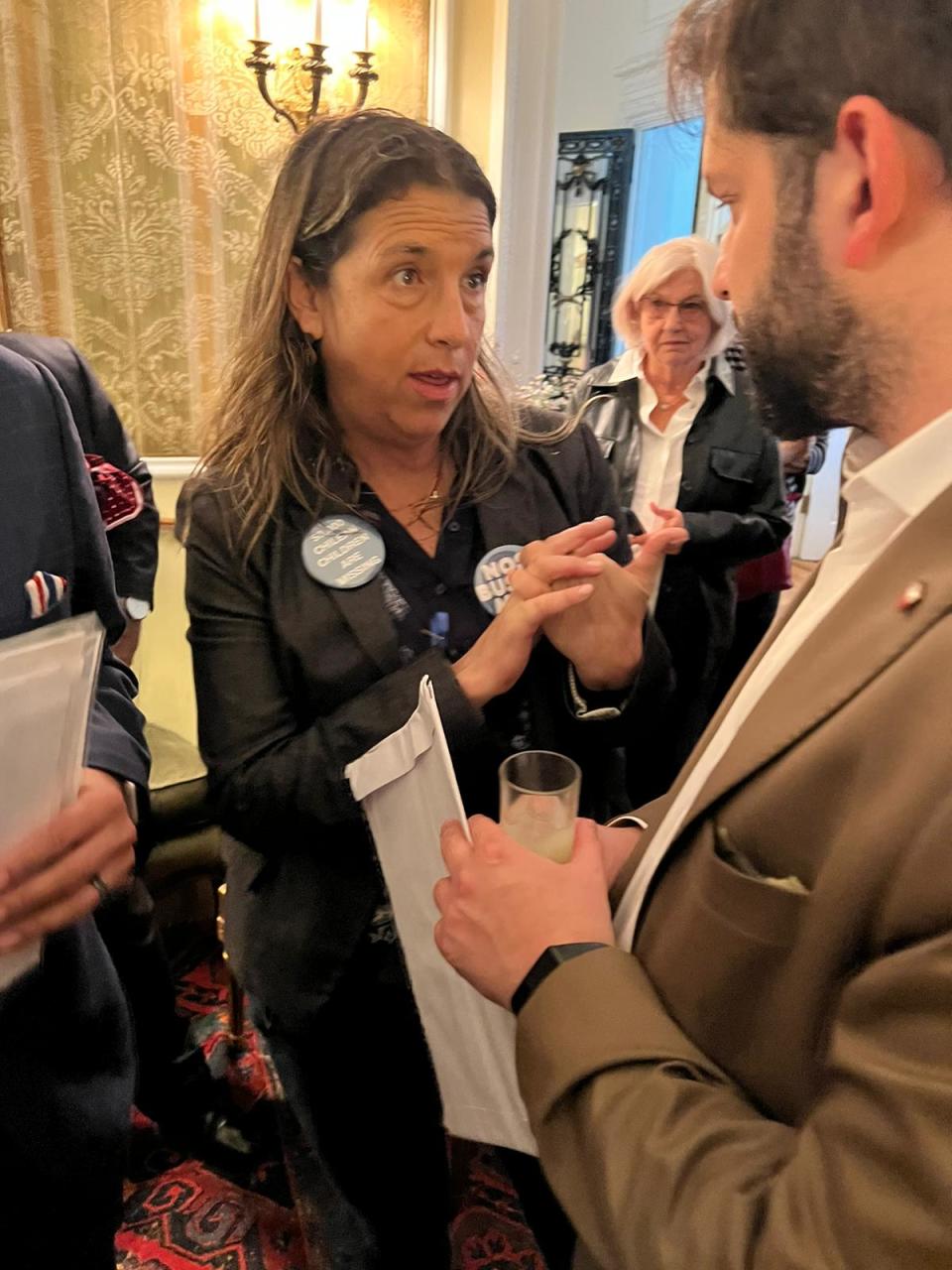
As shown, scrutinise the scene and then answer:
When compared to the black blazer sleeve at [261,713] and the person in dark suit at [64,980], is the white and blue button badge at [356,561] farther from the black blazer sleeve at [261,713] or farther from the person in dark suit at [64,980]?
the person in dark suit at [64,980]

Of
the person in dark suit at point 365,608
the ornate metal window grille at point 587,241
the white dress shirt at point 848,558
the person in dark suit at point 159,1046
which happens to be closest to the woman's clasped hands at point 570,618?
the person in dark suit at point 365,608

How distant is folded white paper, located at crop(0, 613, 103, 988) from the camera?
0.71 meters

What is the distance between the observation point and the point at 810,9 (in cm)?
66

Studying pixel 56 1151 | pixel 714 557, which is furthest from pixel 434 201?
pixel 714 557

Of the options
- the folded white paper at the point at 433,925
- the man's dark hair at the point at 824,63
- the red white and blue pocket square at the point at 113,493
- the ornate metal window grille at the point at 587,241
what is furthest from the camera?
the ornate metal window grille at the point at 587,241

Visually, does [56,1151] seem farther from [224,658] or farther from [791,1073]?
[791,1073]

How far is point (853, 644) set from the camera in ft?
1.97

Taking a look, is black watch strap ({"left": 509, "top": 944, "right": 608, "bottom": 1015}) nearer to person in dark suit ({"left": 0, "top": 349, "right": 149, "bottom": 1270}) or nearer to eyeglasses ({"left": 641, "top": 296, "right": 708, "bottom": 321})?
person in dark suit ({"left": 0, "top": 349, "right": 149, "bottom": 1270})

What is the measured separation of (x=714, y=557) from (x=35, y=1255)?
206cm

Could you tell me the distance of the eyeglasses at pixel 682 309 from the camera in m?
2.59

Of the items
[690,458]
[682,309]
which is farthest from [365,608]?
[682,309]

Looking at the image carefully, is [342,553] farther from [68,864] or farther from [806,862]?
[806,862]

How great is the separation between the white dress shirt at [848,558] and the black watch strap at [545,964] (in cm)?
9

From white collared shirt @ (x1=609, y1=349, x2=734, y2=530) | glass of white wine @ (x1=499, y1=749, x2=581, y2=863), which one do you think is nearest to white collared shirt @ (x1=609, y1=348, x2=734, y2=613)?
white collared shirt @ (x1=609, y1=349, x2=734, y2=530)
